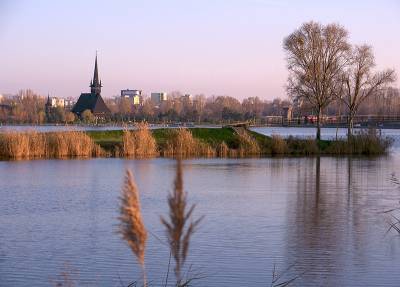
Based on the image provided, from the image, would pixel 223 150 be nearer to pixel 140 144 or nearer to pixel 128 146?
pixel 140 144

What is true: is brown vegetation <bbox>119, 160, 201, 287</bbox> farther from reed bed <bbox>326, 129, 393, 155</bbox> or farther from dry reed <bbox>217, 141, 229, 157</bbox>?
reed bed <bbox>326, 129, 393, 155</bbox>

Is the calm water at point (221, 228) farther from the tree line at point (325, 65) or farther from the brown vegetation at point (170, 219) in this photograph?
the tree line at point (325, 65)

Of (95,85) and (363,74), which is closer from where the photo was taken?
(363,74)

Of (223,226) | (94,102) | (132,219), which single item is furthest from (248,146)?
(94,102)

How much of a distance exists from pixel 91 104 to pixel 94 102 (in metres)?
0.84

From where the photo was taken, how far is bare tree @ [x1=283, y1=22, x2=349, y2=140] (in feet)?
136

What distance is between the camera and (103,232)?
1284 centimetres

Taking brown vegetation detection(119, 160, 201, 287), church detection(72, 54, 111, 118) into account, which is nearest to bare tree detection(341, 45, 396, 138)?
brown vegetation detection(119, 160, 201, 287)

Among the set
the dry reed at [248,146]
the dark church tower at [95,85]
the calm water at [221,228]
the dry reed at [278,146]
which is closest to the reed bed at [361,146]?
the dry reed at [278,146]

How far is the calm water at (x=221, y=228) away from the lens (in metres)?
9.82

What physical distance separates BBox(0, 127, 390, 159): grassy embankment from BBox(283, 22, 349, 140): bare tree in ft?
11.3

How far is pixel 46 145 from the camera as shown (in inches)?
1286

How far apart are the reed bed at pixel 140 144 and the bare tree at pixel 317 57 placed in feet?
41.1

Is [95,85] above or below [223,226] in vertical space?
above
